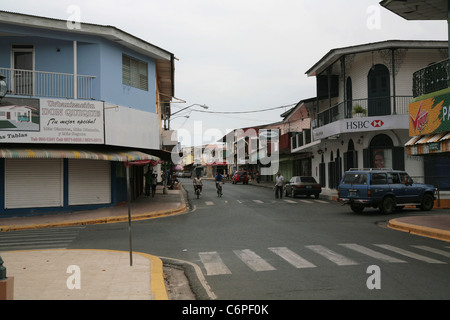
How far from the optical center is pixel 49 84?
21.3 meters

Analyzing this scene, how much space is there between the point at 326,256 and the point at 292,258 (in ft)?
2.42

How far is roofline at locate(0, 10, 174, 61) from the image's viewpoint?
19.6 metres

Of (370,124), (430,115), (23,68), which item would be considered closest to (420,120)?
(430,115)

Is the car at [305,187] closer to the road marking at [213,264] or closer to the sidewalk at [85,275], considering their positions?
the road marking at [213,264]

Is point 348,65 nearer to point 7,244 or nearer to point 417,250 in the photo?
point 417,250

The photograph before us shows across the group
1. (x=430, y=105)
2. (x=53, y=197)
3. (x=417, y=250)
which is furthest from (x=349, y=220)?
(x=53, y=197)

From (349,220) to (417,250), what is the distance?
6.73 m

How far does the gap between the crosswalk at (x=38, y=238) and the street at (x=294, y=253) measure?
0.19 meters

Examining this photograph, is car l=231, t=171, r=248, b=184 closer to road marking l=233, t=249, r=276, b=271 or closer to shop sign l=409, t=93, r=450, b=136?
shop sign l=409, t=93, r=450, b=136

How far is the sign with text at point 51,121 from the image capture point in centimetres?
1931

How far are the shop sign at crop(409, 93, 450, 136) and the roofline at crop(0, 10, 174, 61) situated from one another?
13848mm

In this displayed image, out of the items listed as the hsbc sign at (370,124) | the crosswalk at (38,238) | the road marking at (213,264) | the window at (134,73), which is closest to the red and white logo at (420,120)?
the road marking at (213,264)

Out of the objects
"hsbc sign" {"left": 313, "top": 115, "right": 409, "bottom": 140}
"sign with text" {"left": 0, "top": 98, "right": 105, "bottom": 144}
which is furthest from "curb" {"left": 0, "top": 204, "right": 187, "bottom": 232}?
"hsbc sign" {"left": 313, "top": 115, "right": 409, "bottom": 140}
